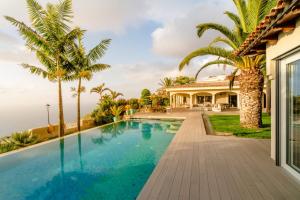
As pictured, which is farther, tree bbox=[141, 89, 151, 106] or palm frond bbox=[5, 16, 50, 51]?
tree bbox=[141, 89, 151, 106]

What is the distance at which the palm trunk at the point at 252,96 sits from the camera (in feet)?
34.4

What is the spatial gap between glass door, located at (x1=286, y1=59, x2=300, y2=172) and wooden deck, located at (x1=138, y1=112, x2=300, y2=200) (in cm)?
41

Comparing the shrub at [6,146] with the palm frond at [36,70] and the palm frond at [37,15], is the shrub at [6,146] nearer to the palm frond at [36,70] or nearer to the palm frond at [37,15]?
the palm frond at [36,70]

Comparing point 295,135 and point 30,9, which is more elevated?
point 30,9

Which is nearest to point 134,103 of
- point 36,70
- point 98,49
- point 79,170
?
point 98,49

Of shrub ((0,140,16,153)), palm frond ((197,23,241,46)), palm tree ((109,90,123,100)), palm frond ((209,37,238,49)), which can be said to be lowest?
shrub ((0,140,16,153))

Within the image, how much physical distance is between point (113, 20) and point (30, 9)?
6708mm

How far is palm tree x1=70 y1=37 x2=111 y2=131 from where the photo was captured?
15028 millimetres

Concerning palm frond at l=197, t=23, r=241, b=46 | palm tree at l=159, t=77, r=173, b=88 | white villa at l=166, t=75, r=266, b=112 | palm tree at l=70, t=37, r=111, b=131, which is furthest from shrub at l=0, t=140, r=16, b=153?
palm tree at l=159, t=77, r=173, b=88

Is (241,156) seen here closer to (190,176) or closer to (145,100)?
(190,176)

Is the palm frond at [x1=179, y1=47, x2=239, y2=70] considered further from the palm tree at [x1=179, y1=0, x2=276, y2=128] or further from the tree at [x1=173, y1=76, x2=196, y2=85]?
the tree at [x1=173, y1=76, x2=196, y2=85]

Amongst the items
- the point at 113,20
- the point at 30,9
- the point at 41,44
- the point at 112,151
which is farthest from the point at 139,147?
the point at 113,20

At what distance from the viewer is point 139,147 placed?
10312mm

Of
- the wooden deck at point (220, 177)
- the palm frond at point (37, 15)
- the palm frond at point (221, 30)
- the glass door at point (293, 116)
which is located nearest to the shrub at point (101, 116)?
the palm frond at point (37, 15)
